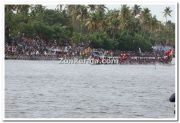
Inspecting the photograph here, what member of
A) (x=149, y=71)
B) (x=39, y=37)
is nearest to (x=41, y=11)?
(x=39, y=37)

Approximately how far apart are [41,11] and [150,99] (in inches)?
75.1

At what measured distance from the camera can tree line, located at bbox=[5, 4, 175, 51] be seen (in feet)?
24.8

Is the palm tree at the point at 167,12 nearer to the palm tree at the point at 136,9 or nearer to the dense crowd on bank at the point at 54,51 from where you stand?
the palm tree at the point at 136,9

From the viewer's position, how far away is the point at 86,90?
8641mm

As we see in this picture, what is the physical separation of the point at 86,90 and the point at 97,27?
3.37ft

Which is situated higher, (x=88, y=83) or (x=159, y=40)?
(x=159, y=40)

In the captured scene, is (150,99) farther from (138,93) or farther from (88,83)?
(88,83)

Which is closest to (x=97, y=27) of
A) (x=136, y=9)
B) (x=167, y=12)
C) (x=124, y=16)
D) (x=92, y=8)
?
(x=124, y=16)

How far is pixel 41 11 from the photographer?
7.46m

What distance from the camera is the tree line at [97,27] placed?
24.8 ft

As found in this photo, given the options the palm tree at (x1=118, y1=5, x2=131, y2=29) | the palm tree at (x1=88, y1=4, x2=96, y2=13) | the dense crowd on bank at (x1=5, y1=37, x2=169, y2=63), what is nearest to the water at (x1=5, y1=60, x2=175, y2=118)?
the dense crowd on bank at (x1=5, y1=37, x2=169, y2=63)

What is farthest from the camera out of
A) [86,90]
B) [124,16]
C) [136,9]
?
[86,90]

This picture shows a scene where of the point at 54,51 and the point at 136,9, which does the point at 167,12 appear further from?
the point at 54,51

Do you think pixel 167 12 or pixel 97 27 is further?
pixel 97 27
